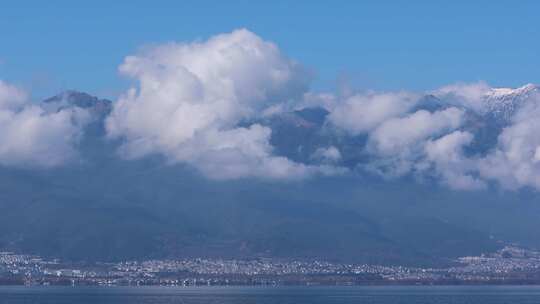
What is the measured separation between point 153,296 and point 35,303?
3084 cm

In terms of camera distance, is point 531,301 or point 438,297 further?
point 438,297

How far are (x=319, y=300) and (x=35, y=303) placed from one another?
42283 mm

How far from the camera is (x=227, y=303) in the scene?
161 m


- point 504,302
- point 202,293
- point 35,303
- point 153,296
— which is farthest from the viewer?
point 202,293

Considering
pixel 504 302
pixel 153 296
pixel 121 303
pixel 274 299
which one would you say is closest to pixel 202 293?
pixel 153 296

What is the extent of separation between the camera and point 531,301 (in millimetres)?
170375

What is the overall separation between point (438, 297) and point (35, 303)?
63.0m

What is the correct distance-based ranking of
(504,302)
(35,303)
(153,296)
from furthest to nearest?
(153,296), (504,302), (35,303)

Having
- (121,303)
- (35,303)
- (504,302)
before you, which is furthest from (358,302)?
(35,303)

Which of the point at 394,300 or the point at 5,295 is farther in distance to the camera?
the point at 5,295

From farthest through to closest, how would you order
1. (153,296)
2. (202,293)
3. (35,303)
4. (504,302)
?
(202,293), (153,296), (504,302), (35,303)

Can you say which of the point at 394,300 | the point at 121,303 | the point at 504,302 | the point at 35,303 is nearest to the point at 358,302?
the point at 394,300

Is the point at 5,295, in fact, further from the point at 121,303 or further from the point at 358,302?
the point at 358,302

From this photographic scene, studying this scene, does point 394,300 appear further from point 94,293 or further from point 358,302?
point 94,293
